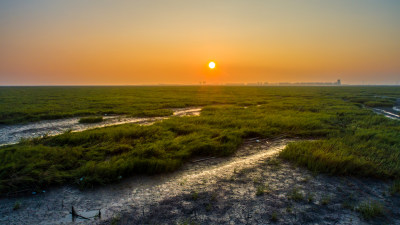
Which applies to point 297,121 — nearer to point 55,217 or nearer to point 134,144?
point 134,144

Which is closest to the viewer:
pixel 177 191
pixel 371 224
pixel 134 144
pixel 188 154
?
pixel 371 224

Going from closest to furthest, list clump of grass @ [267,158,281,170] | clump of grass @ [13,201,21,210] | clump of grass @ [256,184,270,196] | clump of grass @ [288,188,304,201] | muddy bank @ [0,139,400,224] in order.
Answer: muddy bank @ [0,139,400,224] → clump of grass @ [13,201,21,210] → clump of grass @ [288,188,304,201] → clump of grass @ [256,184,270,196] → clump of grass @ [267,158,281,170]

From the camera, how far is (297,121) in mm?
12859

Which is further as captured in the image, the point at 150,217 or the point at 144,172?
the point at 144,172

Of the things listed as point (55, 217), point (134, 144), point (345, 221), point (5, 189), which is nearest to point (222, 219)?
point (345, 221)

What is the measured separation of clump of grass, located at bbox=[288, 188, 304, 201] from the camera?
4559 millimetres

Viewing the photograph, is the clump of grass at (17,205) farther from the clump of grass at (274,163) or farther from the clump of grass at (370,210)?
the clump of grass at (370,210)

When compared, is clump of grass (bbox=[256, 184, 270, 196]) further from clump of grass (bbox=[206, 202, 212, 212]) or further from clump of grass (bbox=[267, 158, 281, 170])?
clump of grass (bbox=[267, 158, 281, 170])

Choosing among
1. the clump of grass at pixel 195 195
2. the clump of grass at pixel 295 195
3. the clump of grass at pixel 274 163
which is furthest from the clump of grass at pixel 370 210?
the clump of grass at pixel 195 195

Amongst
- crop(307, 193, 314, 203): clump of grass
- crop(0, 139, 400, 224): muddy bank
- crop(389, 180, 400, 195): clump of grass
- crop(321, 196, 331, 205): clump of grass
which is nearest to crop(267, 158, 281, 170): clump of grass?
crop(0, 139, 400, 224): muddy bank

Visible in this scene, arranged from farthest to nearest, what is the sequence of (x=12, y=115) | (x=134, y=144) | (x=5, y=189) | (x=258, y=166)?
(x=12, y=115) < (x=134, y=144) < (x=258, y=166) < (x=5, y=189)

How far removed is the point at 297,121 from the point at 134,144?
9.74 metres

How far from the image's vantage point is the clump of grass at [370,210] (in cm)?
396

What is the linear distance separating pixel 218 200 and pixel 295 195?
5.65ft
